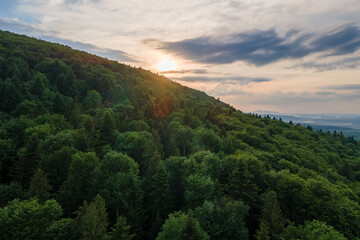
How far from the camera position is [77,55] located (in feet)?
565

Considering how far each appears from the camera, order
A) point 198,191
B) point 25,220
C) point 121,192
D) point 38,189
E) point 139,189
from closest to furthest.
→ point 25,220 < point 38,189 < point 121,192 < point 198,191 < point 139,189

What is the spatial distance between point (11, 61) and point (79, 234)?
116164 mm

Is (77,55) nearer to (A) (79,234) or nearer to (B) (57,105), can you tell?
(B) (57,105)

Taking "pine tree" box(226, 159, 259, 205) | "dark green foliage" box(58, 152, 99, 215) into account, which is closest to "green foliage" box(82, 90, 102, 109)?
"dark green foliage" box(58, 152, 99, 215)

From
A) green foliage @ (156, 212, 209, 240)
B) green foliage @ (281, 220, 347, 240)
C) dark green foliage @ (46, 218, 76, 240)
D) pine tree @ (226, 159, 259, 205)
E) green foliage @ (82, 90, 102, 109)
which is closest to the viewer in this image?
dark green foliage @ (46, 218, 76, 240)

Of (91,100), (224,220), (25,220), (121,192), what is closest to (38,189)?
(25,220)

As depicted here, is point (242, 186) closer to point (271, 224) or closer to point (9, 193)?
point (271, 224)

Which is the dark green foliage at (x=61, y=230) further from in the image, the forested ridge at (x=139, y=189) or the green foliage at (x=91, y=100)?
the green foliage at (x=91, y=100)

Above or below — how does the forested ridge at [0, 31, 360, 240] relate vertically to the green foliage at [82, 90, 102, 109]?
below

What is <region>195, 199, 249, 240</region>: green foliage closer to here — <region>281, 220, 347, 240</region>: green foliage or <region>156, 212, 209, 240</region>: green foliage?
<region>156, 212, 209, 240</region>: green foliage

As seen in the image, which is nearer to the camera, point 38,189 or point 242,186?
point 38,189

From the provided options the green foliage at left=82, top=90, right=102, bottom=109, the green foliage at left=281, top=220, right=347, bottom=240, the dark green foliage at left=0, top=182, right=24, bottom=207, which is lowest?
the dark green foliage at left=0, top=182, right=24, bottom=207

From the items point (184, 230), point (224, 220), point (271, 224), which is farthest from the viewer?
point (224, 220)

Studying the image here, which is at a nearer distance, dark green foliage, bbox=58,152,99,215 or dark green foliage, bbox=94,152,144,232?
dark green foliage, bbox=58,152,99,215
